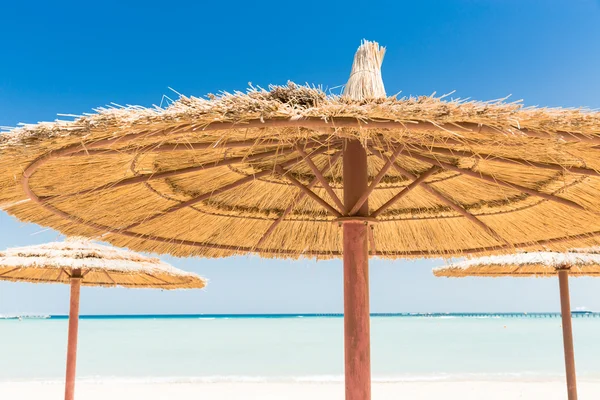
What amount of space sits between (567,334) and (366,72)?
359cm

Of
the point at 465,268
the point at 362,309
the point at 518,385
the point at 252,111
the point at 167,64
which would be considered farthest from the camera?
the point at 167,64

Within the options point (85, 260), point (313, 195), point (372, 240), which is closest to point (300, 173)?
point (313, 195)

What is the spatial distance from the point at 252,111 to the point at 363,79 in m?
1.04

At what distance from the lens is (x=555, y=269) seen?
5047mm

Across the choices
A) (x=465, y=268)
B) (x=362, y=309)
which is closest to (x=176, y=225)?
(x=362, y=309)

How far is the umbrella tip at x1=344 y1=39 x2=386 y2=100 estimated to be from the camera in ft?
7.57

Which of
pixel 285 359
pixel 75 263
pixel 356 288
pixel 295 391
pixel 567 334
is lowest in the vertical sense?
pixel 295 391

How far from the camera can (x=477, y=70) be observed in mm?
16312

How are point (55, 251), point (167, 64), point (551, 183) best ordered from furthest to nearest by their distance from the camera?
point (167, 64) → point (55, 251) → point (551, 183)

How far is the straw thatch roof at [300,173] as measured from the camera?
147cm

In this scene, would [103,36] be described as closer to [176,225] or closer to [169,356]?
[169,356]

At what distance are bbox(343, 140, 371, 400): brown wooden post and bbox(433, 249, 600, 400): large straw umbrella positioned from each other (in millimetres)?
2910

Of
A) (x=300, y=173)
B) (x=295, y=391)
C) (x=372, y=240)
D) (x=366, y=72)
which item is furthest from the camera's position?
(x=295, y=391)

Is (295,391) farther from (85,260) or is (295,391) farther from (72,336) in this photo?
(85,260)
